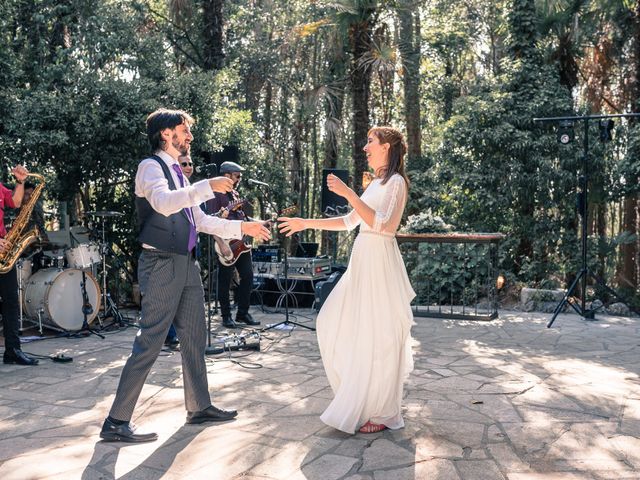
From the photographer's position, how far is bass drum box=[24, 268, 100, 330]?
805cm

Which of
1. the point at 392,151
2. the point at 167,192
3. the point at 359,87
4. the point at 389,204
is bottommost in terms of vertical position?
the point at 389,204

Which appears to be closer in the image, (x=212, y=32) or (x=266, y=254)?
(x=266, y=254)

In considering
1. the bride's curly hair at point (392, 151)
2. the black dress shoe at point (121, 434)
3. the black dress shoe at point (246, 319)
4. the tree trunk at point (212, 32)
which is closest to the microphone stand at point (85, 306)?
the black dress shoe at point (246, 319)

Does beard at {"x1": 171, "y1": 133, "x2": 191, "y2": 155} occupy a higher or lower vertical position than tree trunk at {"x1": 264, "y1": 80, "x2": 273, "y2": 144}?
lower

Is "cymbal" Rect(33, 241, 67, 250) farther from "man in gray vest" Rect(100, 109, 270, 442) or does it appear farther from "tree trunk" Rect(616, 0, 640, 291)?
"tree trunk" Rect(616, 0, 640, 291)

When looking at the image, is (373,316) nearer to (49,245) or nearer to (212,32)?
(49,245)

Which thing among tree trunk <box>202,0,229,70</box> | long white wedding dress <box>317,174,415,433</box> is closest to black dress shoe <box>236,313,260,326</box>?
long white wedding dress <box>317,174,415,433</box>

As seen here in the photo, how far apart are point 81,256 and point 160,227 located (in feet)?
15.4

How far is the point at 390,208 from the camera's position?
4.26 metres

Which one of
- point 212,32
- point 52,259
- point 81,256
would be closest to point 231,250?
point 81,256

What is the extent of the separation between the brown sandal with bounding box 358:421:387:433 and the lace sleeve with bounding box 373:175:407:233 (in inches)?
48.9

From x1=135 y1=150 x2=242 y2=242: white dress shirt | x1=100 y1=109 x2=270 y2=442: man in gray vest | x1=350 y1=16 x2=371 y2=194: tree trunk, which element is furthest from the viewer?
x1=350 y1=16 x2=371 y2=194: tree trunk

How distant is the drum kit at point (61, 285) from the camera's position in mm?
8086

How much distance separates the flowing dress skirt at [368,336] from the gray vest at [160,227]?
41.7 inches
